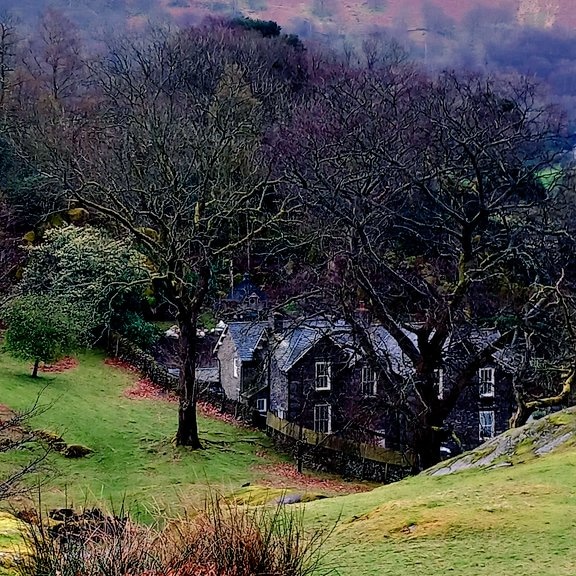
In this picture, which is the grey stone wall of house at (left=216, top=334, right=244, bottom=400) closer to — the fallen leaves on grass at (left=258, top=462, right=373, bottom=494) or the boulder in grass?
the fallen leaves on grass at (left=258, top=462, right=373, bottom=494)

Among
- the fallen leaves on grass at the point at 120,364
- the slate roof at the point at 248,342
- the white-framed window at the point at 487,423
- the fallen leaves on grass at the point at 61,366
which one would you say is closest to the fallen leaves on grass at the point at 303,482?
the slate roof at the point at 248,342

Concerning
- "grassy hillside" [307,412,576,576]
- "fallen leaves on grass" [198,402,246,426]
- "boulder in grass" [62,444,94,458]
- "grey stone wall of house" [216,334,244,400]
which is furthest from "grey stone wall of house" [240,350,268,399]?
"grassy hillside" [307,412,576,576]

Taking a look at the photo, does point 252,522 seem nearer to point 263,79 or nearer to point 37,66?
point 263,79

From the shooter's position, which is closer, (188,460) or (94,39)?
(188,460)

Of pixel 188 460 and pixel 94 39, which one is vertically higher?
pixel 94 39

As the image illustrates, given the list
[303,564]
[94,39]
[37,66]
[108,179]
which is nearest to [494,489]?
[303,564]

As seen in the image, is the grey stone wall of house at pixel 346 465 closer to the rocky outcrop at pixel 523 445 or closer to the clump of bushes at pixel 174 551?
the rocky outcrop at pixel 523 445

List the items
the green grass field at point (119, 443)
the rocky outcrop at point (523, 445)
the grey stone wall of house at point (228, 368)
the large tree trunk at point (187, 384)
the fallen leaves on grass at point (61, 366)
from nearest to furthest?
the rocky outcrop at point (523, 445)
the green grass field at point (119, 443)
the large tree trunk at point (187, 384)
the fallen leaves on grass at point (61, 366)
the grey stone wall of house at point (228, 368)
